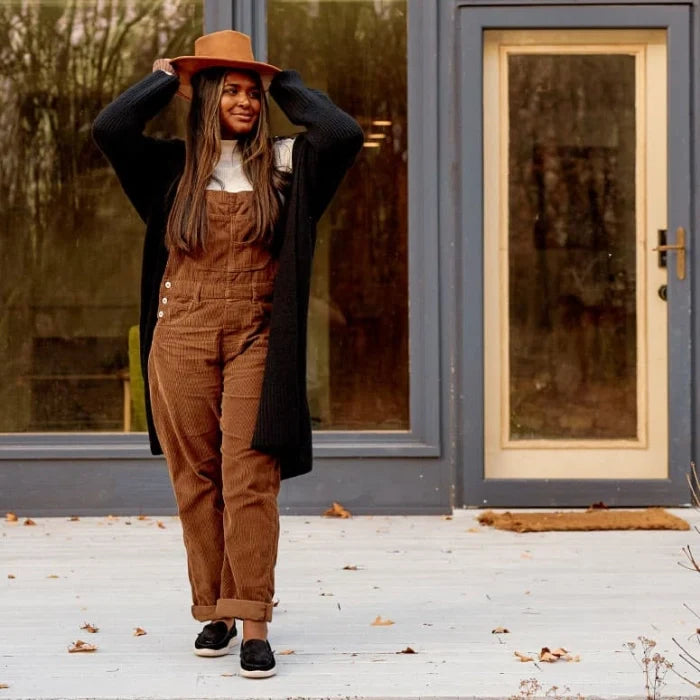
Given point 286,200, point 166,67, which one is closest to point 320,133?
point 286,200

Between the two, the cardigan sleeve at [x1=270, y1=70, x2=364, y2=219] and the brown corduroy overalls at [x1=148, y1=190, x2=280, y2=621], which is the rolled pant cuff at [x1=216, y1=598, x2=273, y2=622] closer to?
the brown corduroy overalls at [x1=148, y1=190, x2=280, y2=621]

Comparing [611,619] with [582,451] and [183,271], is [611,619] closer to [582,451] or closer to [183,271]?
[183,271]

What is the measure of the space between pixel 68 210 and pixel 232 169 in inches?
135

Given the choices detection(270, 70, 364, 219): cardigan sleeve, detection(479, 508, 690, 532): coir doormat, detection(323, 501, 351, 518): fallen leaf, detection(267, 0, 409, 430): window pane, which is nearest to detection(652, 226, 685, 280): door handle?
detection(479, 508, 690, 532): coir doormat

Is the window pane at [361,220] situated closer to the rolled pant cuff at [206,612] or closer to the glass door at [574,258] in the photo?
the glass door at [574,258]

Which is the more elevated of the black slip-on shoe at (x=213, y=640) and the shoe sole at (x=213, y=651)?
the black slip-on shoe at (x=213, y=640)

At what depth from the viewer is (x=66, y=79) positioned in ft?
25.7

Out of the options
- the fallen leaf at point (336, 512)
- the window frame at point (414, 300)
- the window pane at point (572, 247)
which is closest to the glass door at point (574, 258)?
the window pane at point (572, 247)

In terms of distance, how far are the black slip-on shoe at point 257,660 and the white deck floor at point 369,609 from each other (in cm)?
3

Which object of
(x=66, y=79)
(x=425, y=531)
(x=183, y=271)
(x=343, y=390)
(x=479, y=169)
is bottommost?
(x=425, y=531)

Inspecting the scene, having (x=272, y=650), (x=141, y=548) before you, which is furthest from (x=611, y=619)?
(x=141, y=548)

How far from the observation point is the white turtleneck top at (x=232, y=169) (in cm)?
457

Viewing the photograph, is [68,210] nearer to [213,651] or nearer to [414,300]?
[414,300]

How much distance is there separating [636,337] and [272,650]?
12.3 ft
